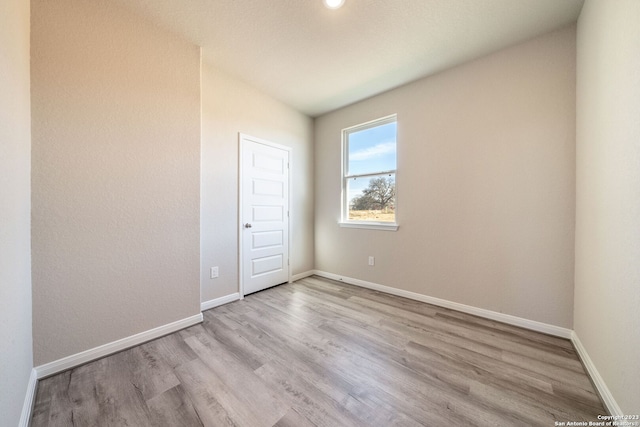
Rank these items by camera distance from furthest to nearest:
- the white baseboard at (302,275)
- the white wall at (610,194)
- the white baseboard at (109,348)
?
1. the white baseboard at (302,275)
2. the white baseboard at (109,348)
3. the white wall at (610,194)

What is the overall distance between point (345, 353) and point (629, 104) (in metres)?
2.24

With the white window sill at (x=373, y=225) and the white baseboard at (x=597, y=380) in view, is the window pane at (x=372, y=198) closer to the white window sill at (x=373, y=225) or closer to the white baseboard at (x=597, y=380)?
the white window sill at (x=373, y=225)

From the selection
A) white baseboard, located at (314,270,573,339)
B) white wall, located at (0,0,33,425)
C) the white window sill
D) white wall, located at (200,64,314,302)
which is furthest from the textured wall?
white baseboard, located at (314,270,573,339)

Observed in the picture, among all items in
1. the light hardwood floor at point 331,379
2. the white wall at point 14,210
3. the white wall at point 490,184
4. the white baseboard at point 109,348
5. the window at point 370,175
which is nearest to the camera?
the white wall at point 14,210

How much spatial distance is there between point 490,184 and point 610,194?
961mm

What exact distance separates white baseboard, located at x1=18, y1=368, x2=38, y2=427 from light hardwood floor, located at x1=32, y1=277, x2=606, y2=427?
37 mm

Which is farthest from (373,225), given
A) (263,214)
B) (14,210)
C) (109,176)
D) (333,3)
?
(14,210)

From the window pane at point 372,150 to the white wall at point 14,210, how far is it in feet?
10.1

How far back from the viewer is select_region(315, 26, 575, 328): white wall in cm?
195

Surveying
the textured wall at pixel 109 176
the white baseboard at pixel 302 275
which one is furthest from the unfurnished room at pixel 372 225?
the white baseboard at pixel 302 275

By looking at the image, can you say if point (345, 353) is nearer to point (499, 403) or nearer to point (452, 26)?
point (499, 403)

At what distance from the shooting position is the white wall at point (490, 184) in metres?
1.95

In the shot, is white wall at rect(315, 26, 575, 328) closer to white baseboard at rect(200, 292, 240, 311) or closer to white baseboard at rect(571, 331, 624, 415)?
white baseboard at rect(571, 331, 624, 415)

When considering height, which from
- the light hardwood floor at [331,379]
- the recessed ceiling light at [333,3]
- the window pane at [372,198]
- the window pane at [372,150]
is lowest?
the light hardwood floor at [331,379]
